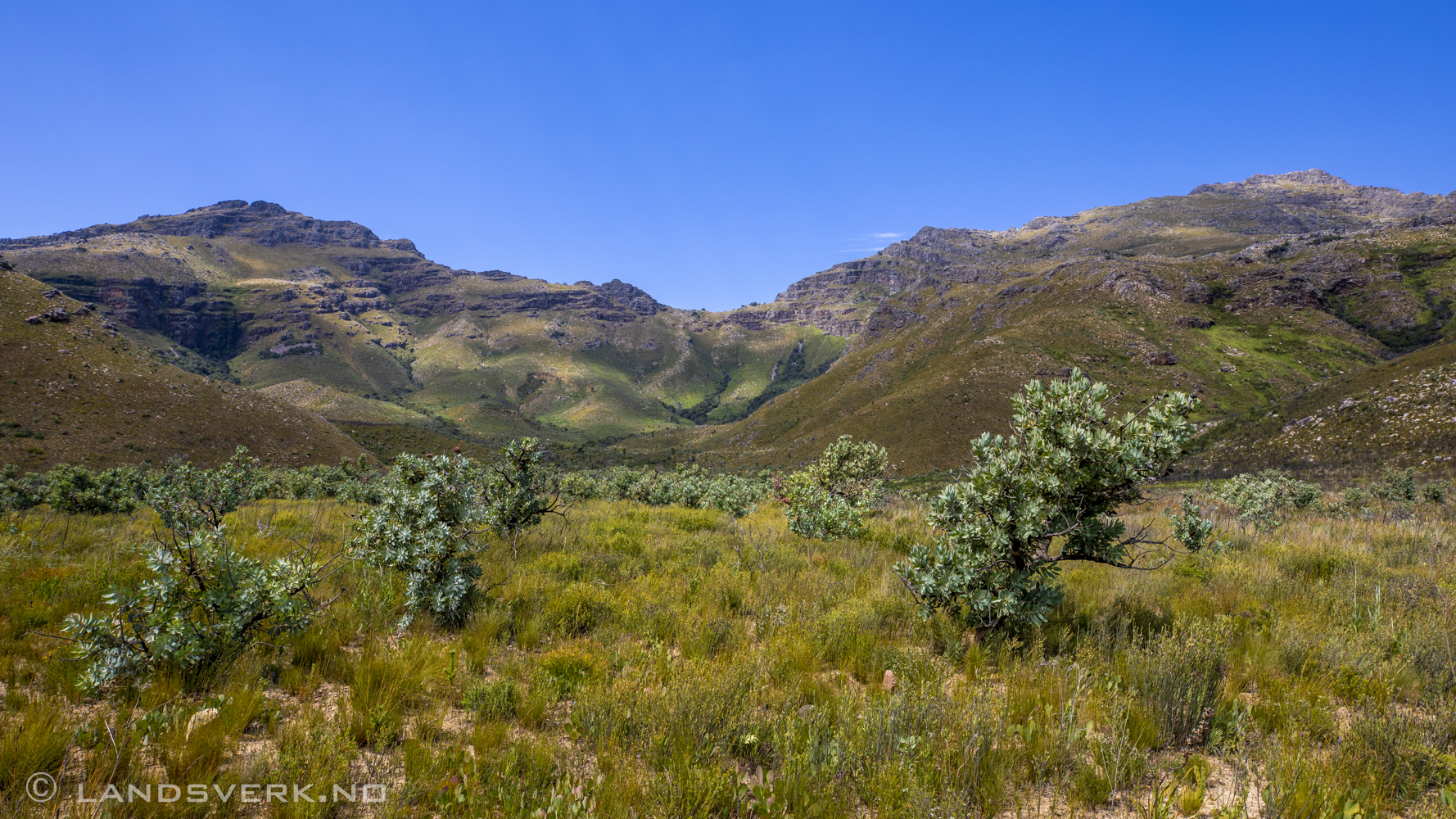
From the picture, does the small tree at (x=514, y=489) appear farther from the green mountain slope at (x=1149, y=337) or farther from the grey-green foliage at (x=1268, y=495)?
the green mountain slope at (x=1149, y=337)

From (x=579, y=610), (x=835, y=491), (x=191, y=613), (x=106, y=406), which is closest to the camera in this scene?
(x=191, y=613)

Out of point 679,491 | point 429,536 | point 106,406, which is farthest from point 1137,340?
point 106,406

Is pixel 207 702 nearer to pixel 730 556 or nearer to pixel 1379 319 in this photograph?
pixel 730 556

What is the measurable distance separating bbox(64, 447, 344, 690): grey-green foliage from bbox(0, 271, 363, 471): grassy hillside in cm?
5779

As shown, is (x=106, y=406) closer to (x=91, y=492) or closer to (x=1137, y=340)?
(x=91, y=492)

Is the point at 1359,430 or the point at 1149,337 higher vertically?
the point at 1149,337

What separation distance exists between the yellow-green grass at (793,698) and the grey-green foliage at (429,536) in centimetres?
30

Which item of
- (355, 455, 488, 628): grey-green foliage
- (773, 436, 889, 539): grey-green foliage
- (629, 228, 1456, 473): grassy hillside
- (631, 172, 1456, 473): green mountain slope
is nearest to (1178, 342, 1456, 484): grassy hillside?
(629, 228, 1456, 473): grassy hillside

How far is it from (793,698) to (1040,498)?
3016mm

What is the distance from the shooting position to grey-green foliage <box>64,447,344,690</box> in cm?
379

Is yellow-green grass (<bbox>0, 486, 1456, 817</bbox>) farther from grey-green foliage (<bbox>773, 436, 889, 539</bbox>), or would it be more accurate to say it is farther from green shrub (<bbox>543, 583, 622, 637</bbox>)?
grey-green foliage (<bbox>773, 436, 889, 539</bbox>)

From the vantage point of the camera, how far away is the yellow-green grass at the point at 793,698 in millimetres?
3039

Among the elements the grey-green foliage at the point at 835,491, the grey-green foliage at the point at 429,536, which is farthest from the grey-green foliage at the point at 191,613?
the grey-green foliage at the point at 835,491

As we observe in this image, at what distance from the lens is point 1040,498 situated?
5043 mm
